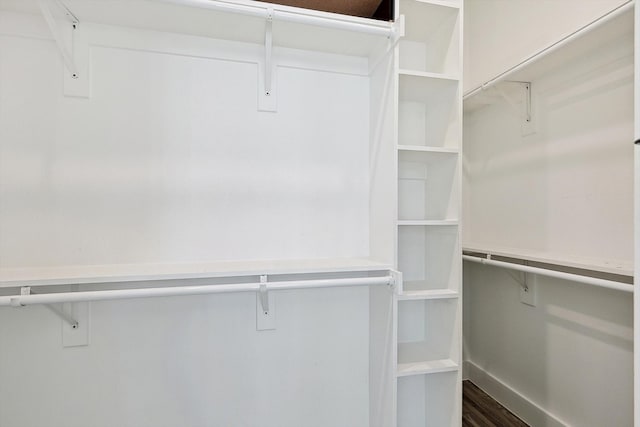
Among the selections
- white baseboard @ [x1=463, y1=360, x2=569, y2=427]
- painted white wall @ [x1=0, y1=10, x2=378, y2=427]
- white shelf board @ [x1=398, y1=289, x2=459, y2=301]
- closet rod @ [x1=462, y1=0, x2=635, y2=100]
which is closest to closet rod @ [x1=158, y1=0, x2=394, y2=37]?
painted white wall @ [x1=0, y1=10, x2=378, y2=427]

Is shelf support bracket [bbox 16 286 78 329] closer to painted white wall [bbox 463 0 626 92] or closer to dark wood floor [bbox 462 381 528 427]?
dark wood floor [bbox 462 381 528 427]

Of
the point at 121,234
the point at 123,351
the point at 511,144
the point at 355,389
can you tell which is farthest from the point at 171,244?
the point at 511,144

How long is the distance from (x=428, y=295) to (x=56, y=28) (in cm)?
171

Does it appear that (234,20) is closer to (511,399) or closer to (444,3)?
(444,3)

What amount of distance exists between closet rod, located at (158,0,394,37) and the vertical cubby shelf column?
7.1 inches

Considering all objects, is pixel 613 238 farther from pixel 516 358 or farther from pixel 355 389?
pixel 355 389

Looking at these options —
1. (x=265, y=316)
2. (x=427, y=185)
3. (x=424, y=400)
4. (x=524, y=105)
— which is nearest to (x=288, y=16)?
(x=427, y=185)

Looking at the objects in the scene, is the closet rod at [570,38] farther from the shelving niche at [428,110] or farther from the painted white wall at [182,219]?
the painted white wall at [182,219]

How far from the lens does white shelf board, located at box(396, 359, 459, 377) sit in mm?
1271

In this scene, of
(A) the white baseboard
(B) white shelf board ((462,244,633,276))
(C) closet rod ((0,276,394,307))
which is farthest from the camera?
(A) the white baseboard

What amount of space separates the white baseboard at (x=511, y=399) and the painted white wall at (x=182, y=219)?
3.09 ft

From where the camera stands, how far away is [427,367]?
51.4 inches

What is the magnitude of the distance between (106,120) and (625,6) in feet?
6.10

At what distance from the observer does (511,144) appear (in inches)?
72.3
